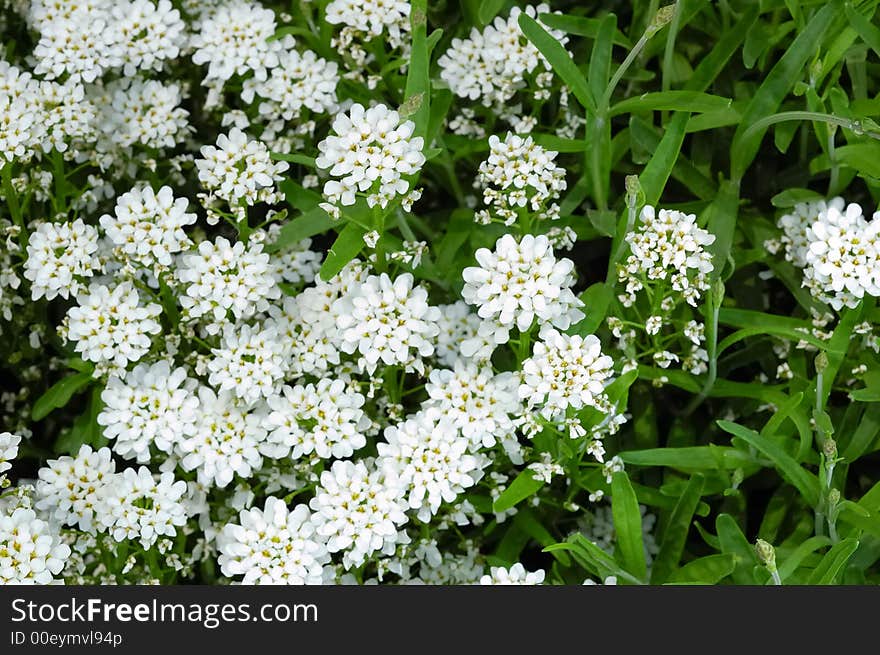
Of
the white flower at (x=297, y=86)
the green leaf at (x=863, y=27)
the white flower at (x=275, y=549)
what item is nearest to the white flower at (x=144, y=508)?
the white flower at (x=275, y=549)

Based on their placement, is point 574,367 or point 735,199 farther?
point 735,199

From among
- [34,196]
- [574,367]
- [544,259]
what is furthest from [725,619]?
[34,196]

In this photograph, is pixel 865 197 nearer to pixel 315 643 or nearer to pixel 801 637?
pixel 801 637

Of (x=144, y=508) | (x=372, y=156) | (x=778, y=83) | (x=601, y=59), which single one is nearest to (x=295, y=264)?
(x=372, y=156)

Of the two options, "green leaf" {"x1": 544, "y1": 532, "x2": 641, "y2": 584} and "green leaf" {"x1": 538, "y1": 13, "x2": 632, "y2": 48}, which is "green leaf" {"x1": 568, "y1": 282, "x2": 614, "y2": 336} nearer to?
"green leaf" {"x1": 544, "y1": 532, "x2": 641, "y2": 584}

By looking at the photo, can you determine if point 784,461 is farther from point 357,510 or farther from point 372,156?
point 372,156

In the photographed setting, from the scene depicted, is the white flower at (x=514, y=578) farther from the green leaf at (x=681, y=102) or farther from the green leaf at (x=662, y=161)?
the green leaf at (x=681, y=102)

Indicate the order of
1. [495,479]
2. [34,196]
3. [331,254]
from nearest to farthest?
[331,254] < [495,479] < [34,196]
